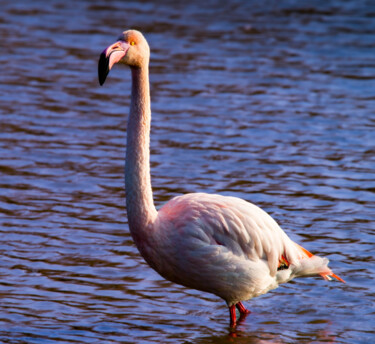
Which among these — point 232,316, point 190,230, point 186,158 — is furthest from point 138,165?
point 186,158

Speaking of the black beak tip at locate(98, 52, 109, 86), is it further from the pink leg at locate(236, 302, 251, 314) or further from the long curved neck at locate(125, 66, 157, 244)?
the pink leg at locate(236, 302, 251, 314)

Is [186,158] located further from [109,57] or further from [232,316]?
[109,57]

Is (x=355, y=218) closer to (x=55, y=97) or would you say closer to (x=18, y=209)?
(x=18, y=209)

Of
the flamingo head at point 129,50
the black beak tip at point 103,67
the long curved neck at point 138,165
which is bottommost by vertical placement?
the long curved neck at point 138,165

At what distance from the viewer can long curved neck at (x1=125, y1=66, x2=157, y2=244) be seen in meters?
5.73

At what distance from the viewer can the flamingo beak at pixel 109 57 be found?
5.43 metres

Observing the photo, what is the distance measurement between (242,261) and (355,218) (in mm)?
2642

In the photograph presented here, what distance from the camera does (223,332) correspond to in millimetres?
A: 6297

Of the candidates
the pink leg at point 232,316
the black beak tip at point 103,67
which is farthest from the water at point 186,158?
the black beak tip at point 103,67

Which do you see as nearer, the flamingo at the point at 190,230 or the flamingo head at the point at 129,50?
the flamingo head at the point at 129,50

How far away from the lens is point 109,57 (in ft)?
18.0

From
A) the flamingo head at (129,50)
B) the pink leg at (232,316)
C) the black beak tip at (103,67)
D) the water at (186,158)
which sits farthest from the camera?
the water at (186,158)

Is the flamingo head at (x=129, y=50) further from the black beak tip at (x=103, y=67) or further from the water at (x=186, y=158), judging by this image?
the water at (x=186, y=158)

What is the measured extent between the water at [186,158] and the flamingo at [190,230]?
491 millimetres
